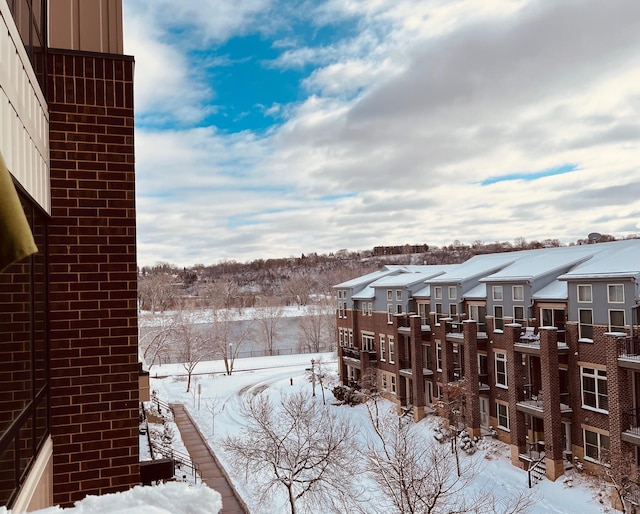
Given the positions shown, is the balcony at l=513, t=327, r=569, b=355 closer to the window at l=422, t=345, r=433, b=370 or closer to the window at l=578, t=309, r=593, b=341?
the window at l=578, t=309, r=593, b=341

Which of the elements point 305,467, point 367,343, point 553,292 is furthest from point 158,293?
point 553,292

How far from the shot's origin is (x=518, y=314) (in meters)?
21.2

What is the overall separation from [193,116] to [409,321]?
684 inches

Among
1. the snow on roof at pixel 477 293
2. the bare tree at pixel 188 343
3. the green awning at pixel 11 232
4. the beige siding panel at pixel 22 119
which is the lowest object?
the bare tree at pixel 188 343

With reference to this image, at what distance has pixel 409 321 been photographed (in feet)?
93.4

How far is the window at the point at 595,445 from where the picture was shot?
16.9m

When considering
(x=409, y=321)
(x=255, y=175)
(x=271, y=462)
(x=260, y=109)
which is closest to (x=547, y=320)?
(x=409, y=321)

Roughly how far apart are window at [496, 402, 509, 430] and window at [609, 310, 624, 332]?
6.70 meters

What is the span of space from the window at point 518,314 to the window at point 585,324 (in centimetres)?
293

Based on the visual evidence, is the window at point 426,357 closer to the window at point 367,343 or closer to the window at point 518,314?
the window at point 367,343

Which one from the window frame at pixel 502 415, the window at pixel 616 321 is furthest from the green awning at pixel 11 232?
the window frame at pixel 502 415

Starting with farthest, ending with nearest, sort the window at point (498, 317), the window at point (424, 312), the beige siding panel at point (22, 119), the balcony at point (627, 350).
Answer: the window at point (424, 312) < the window at point (498, 317) < the balcony at point (627, 350) < the beige siding panel at point (22, 119)

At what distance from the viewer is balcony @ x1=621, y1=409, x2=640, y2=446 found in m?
15.8

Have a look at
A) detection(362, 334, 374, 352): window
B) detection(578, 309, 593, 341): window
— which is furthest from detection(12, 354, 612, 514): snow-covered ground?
detection(578, 309, 593, 341): window
